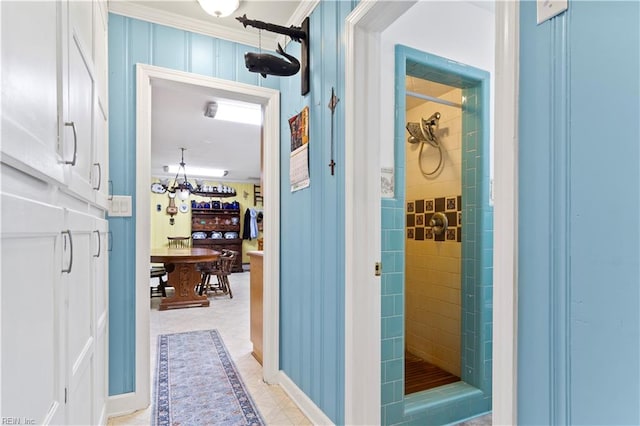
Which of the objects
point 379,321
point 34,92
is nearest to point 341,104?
point 379,321

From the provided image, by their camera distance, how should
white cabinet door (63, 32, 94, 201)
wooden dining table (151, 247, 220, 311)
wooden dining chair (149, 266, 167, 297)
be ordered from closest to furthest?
white cabinet door (63, 32, 94, 201) < wooden dining table (151, 247, 220, 311) < wooden dining chair (149, 266, 167, 297)

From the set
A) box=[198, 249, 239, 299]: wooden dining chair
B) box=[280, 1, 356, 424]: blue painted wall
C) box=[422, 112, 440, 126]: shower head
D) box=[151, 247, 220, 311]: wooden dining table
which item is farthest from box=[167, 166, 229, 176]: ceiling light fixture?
box=[422, 112, 440, 126]: shower head

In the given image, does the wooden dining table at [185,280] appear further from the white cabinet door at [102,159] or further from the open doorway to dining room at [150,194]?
the white cabinet door at [102,159]

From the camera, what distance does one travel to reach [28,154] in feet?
2.15

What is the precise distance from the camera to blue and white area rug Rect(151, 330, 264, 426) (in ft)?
6.39

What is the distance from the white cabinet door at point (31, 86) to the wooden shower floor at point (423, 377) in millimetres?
2103

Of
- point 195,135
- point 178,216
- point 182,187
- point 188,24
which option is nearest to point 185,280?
point 195,135

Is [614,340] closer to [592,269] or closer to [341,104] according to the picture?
[592,269]

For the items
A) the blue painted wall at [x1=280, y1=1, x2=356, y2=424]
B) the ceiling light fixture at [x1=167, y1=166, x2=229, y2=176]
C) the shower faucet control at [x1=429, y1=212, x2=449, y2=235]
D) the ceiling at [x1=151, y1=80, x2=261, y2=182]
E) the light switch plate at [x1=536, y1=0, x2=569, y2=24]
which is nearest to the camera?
the light switch plate at [x1=536, y1=0, x2=569, y2=24]

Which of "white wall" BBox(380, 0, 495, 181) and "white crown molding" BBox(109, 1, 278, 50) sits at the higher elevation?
"white crown molding" BBox(109, 1, 278, 50)

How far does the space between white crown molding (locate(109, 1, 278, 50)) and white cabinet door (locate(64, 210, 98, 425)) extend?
5.00 ft

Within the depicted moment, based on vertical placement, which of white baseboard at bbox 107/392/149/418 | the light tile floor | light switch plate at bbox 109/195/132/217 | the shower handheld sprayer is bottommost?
the light tile floor

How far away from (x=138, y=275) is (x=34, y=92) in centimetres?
165

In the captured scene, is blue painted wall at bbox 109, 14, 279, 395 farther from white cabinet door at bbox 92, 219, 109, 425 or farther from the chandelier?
the chandelier
